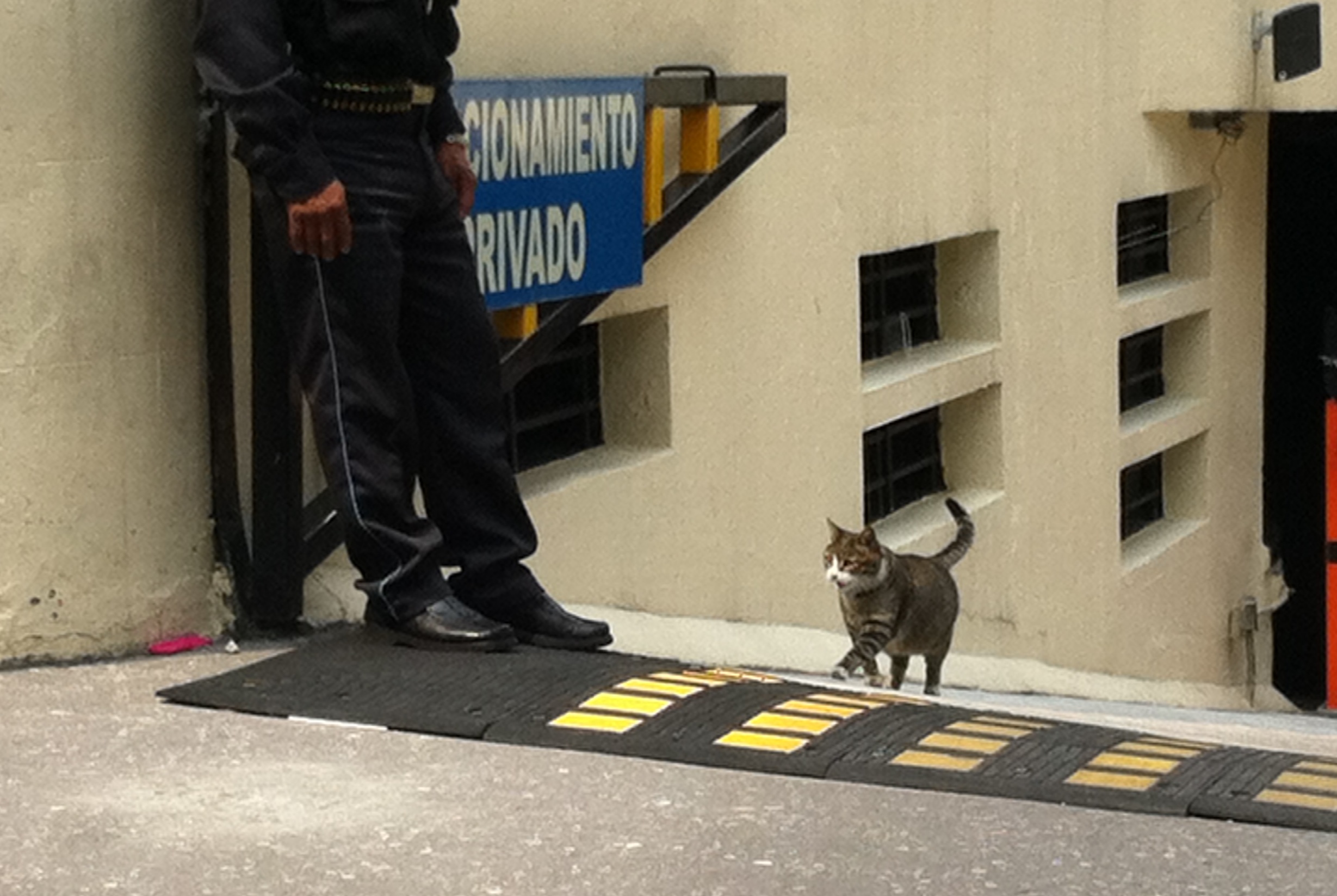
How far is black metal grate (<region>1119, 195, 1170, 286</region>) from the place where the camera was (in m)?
15.8

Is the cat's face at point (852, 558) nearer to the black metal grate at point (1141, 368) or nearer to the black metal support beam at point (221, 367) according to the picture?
the black metal support beam at point (221, 367)

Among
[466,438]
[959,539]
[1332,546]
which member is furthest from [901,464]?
[466,438]

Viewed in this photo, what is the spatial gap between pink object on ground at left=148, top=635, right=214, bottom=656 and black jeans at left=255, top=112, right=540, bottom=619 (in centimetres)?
53

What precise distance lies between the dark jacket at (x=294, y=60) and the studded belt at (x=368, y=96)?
2cm

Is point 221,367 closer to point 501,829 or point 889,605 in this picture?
point 501,829

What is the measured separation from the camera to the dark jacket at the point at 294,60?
6535 millimetres

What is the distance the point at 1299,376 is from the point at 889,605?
8.79 m

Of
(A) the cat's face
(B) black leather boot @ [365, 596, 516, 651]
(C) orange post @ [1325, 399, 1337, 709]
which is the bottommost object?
(C) orange post @ [1325, 399, 1337, 709]

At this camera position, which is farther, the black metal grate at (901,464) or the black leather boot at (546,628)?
the black metal grate at (901,464)

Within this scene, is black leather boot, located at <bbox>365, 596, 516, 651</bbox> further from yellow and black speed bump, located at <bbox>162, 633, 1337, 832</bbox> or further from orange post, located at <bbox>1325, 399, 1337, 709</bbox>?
orange post, located at <bbox>1325, 399, 1337, 709</bbox>

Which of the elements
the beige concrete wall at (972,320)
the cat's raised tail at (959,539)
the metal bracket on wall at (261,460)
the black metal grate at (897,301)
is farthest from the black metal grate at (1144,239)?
the metal bracket on wall at (261,460)

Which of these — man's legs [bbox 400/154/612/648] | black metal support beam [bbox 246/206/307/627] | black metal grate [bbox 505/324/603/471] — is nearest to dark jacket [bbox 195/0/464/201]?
man's legs [bbox 400/154/612/648]

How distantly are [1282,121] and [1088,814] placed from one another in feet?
43.0

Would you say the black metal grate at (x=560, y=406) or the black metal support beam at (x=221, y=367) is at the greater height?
the black metal support beam at (x=221, y=367)
